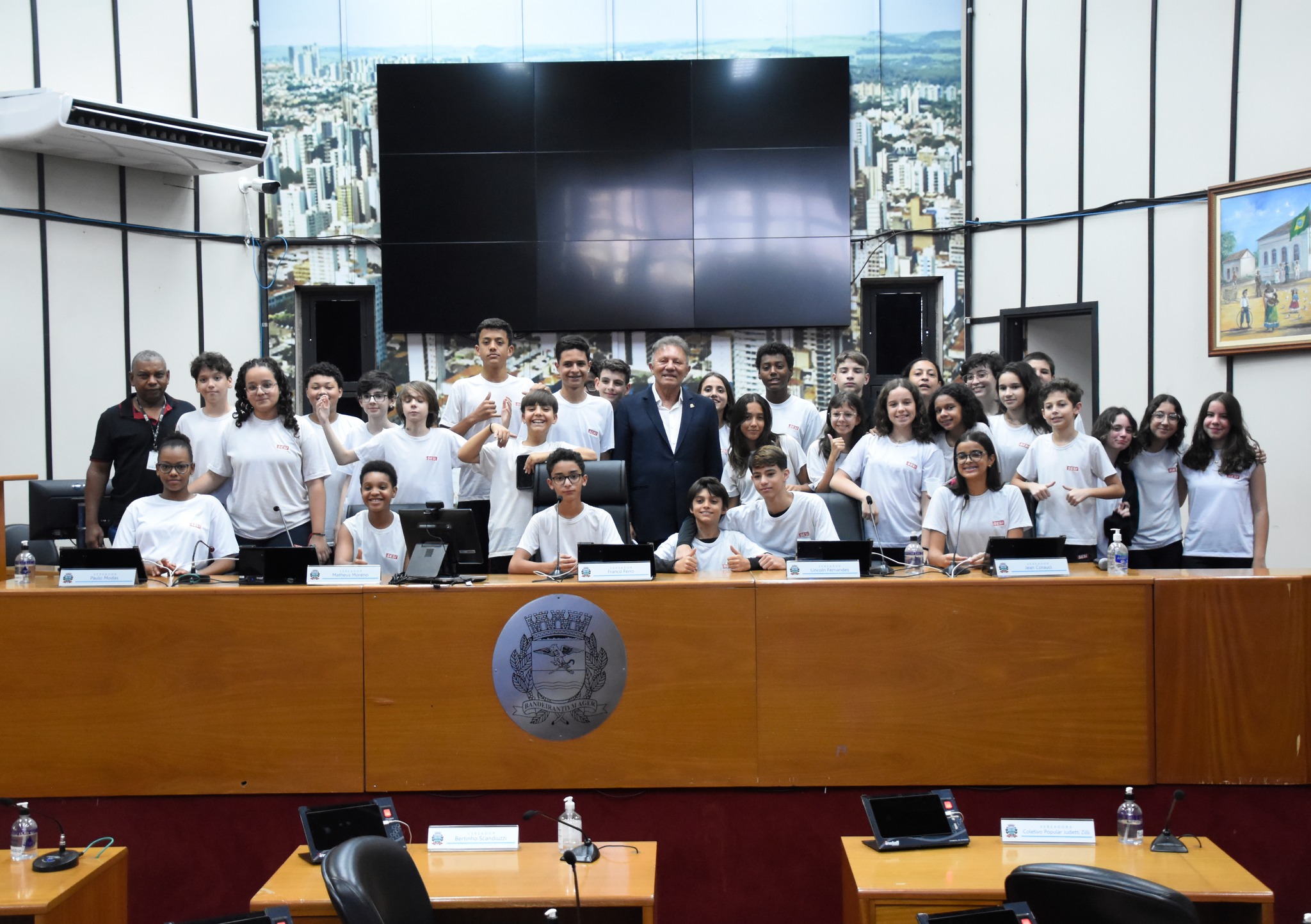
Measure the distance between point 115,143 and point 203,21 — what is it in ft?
4.48

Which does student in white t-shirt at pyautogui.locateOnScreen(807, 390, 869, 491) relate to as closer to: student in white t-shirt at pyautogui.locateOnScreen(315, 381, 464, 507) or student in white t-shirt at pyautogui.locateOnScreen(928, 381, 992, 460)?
student in white t-shirt at pyautogui.locateOnScreen(928, 381, 992, 460)

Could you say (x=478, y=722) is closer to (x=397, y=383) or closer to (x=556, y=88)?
(x=397, y=383)

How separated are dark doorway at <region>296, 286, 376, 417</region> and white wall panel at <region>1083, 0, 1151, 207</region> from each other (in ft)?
17.2

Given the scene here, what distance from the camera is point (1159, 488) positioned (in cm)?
435

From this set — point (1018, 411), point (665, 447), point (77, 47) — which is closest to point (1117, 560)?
point (1018, 411)

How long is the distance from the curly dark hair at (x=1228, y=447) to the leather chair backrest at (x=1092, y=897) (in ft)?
9.69

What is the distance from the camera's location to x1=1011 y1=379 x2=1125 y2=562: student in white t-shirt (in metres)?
4.14

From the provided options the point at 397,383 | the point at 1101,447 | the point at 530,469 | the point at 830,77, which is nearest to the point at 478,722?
the point at 530,469

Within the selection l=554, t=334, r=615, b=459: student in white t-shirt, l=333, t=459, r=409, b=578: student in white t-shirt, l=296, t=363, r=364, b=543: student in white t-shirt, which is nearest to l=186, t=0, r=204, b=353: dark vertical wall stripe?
l=296, t=363, r=364, b=543: student in white t-shirt

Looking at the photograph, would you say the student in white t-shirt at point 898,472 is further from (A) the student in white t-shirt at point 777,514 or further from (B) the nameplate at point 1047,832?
(B) the nameplate at point 1047,832

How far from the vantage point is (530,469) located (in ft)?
→ 13.0

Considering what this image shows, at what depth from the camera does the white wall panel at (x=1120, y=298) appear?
249 inches

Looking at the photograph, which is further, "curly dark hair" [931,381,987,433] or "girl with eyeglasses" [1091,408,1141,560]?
"girl with eyeglasses" [1091,408,1141,560]

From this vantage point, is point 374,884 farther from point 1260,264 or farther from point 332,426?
point 1260,264
